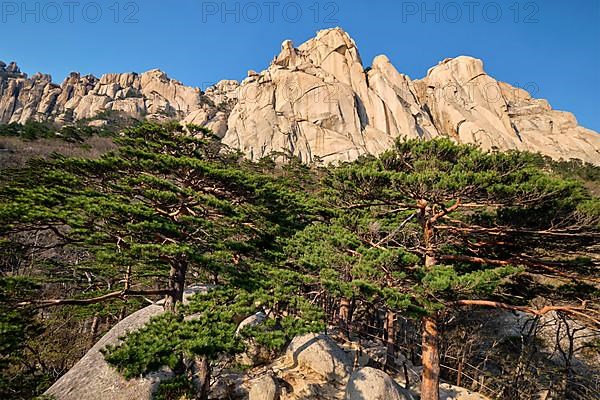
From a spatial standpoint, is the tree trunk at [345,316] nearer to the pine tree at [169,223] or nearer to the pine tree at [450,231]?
the pine tree at [169,223]

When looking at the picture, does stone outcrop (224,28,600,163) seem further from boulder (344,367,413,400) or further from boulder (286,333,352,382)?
boulder (344,367,413,400)

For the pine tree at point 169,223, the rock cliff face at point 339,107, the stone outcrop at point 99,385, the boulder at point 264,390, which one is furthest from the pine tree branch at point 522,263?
the rock cliff face at point 339,107

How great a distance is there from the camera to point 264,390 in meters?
7.78

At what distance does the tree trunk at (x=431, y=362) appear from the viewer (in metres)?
7.13

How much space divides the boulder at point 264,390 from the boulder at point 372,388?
183 cm

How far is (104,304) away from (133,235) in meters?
4.32

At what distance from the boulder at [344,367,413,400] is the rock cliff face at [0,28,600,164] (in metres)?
35.4

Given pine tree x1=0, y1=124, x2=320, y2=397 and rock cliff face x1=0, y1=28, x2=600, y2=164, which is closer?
pine tree x1=0, y1=124, x2=320, y2=397

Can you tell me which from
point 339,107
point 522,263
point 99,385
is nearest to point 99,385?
point 99,385

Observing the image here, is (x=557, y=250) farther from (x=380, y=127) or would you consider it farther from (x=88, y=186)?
(x=380, y=127)

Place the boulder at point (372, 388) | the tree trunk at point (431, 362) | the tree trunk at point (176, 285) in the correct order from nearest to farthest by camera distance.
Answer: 1. the tree trunk at point (431, 362)
2. the boulder at point (372, 388)
3. the tree trunk at point (176, 285)

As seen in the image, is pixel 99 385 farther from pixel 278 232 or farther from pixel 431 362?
pixel 431 362

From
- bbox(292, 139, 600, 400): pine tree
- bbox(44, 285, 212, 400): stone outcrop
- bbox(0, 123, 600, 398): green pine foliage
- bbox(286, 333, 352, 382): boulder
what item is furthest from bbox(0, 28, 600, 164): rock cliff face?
bbox(44, 285, 212, 400): stone outcrop

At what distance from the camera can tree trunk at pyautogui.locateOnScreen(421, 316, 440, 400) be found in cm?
713
